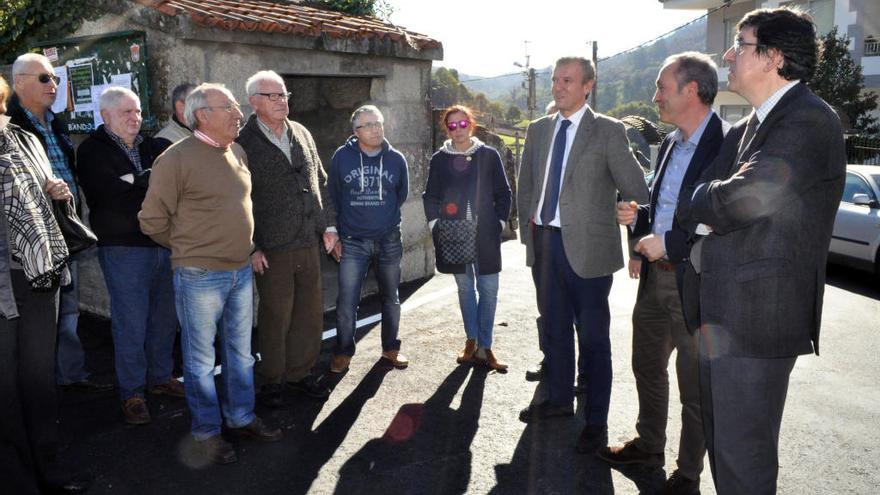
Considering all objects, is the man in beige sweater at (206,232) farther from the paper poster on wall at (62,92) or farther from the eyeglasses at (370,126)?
the paper poster on wall at (62,92)

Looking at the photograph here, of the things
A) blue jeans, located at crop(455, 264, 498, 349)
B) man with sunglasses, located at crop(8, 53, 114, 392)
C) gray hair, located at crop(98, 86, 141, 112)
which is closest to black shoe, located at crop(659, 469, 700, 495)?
blue jeans, located at crop(455, 264, 498, 349)

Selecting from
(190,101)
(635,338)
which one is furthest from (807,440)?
(190,101)

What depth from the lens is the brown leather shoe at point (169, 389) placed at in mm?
4520

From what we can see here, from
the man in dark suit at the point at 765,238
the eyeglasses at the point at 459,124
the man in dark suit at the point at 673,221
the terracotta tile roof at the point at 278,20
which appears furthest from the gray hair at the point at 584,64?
the terracotta tile roof at the point at 278,20

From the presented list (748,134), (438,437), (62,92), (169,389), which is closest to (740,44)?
(748,134)

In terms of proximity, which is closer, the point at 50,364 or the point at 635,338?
the point at 50,364

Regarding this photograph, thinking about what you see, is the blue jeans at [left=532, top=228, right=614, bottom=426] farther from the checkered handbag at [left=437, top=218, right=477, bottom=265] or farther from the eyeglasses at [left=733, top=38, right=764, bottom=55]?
the eyeglasses at [left=733, top=38, right=764, bottom=55]

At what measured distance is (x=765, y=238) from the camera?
2225mm

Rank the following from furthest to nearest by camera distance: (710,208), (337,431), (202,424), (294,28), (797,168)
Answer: (294,28) → (337,431) → (202,424) → (710,208) → (797,168)

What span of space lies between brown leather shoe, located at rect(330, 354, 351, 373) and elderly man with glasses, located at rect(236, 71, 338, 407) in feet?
1.07

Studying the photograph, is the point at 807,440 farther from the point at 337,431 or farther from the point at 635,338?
the point at 337,431

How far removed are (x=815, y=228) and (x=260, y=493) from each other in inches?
109

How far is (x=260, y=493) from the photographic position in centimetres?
333

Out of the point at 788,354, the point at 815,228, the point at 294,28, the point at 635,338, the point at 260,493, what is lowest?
the point at 260,493
